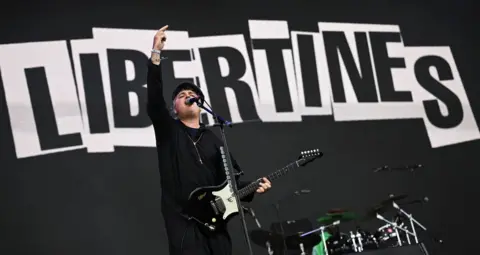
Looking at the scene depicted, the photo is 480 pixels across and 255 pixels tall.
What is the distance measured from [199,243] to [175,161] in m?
0.43

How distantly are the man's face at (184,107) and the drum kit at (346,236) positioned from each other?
1.96 m

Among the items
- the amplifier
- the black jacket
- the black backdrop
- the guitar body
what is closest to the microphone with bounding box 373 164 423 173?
the black backdrop

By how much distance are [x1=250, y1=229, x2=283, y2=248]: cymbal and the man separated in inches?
68.1

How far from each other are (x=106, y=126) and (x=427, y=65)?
10.6ft

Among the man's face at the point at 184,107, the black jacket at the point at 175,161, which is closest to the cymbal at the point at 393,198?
the black jacket at the point at 175,161

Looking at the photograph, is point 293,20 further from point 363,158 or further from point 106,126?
point 106,126

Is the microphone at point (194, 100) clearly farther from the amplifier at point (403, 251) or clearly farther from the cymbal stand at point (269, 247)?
the cymbal stand at point (269, 247)

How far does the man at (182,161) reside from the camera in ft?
9.02

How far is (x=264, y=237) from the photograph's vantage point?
4.70 meters

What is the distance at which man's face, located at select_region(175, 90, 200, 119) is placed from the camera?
117 inches

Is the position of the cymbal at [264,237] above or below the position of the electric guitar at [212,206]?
below

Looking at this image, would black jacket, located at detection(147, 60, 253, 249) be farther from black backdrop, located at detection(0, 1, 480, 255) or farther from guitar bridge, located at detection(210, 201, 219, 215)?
black backdrop, located at detection(0, 1, 480, 255)

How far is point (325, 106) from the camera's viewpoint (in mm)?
5293

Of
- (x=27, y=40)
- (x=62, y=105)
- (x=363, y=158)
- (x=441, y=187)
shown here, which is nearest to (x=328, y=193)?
(x=363, y=158)
